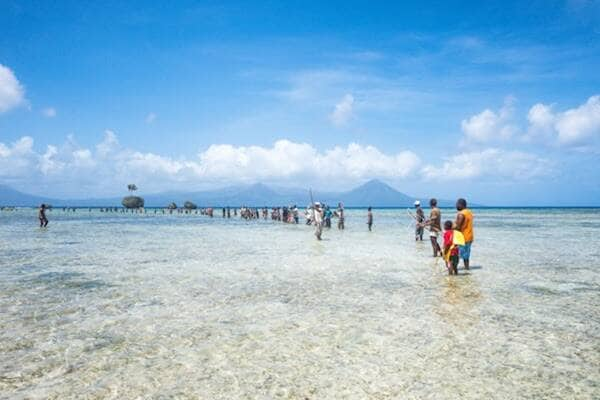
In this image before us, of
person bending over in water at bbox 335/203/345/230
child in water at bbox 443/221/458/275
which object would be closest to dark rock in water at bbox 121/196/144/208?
person bending over in water at bbox 335/203/345/230

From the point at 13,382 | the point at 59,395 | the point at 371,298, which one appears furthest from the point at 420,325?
the point at 13,382

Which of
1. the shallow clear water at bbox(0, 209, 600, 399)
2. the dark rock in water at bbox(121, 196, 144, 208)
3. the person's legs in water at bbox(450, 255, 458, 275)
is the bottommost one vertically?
the shallow clear water at bbox(0, 209, 600, 399)

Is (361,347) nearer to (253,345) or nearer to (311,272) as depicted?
(253,345)

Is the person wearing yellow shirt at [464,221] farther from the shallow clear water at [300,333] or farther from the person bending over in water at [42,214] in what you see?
the person bending over in water at [42,214]

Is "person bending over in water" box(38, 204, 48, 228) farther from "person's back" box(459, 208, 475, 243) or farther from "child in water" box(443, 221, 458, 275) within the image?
"person's back" box(459, 208, 475, 243)

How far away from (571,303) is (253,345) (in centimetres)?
750

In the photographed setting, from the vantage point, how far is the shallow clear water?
543cm

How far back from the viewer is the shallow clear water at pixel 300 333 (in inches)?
214

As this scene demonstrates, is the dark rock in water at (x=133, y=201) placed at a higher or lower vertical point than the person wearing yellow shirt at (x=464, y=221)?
higher

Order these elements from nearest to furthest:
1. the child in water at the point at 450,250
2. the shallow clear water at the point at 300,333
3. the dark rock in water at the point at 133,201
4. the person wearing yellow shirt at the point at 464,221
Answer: the shallow clear water at the point at 300,333 < the person wearing yellow shirt at the point at 464,221 < the child in water at the point at 450,250 < the dark rock in water at the point at 133,201

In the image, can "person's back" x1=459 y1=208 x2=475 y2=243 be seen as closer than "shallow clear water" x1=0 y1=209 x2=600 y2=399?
No

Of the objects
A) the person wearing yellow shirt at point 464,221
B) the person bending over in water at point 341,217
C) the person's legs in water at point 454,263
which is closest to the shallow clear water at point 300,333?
the person's legs in water at point 454,263

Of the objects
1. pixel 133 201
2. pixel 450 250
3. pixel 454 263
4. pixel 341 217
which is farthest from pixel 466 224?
pixel 133 201

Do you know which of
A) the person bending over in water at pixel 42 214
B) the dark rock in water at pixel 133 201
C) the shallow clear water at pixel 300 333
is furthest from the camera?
the dark rock in water at pixel 133 201
